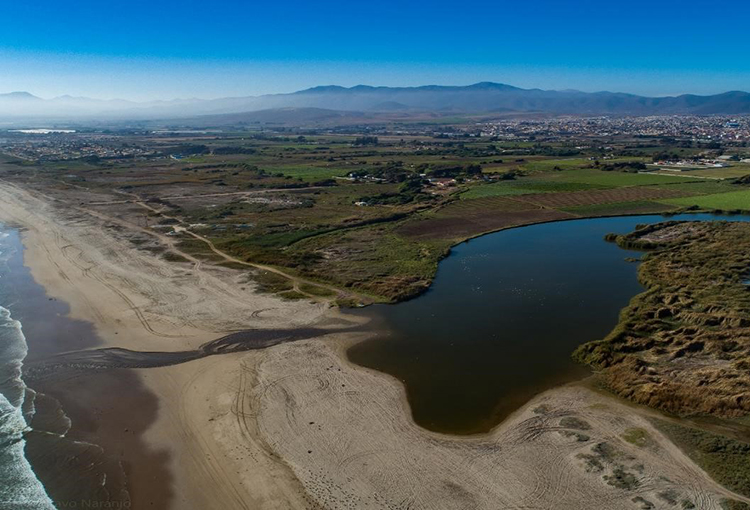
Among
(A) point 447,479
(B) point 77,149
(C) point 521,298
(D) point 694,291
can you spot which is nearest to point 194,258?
(C) point 521,298

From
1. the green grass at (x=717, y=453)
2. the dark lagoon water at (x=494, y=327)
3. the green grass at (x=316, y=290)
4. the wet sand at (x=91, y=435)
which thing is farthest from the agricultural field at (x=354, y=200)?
the green grass at (x=717, y=453)

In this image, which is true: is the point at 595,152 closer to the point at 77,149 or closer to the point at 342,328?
the point at 342,328

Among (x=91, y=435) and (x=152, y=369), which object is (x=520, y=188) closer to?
(x=152, y=369)

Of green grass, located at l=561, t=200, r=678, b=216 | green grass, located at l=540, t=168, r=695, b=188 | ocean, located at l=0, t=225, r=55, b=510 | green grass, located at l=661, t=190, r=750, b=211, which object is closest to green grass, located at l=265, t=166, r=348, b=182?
green grass, located at l=540, t=168, r=695, b=188

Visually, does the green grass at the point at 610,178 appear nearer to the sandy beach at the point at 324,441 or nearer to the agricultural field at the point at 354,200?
the agricultural field at the point at 354,200

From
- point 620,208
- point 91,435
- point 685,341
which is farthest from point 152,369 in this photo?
point 620,208

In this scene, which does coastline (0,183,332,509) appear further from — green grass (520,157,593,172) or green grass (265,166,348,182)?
green grass (520,157,593,172)
